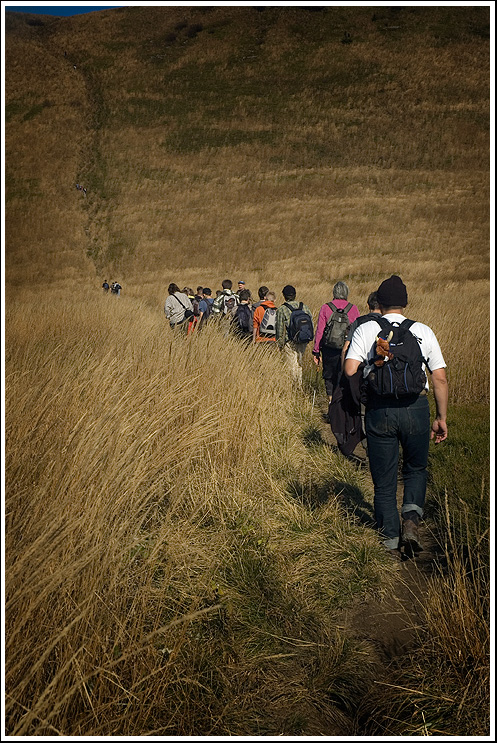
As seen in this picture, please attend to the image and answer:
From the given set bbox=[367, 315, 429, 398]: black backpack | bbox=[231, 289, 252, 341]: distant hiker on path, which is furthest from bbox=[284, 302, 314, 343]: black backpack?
bbox=[367, 315, 429, 398]: black backpack

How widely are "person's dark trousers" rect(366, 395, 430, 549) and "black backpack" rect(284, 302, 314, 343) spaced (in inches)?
187

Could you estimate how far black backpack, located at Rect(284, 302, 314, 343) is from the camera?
9.00 metres

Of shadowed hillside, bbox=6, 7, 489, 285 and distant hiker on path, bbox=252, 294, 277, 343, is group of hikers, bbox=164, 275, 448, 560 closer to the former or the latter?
distant hiker on path, bbox=252, 294, 277, 343

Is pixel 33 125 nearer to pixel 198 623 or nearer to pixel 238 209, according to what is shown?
pixel 238 209

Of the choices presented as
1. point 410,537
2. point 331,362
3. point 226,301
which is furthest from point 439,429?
point 226,301

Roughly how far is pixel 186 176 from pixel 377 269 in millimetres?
27354

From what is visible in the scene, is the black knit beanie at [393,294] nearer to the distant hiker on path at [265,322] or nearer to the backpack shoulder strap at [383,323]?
the backpack shoulder strap at [383,323]

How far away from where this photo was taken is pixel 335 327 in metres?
7.71

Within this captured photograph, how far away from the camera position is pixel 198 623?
3213 millimetres

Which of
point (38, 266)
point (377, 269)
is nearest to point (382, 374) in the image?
point (377, 269)

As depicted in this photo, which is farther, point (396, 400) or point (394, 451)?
point (394, 451)

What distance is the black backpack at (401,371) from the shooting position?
3969 mm

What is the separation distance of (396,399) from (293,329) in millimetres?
5080

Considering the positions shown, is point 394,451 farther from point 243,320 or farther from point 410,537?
point 243,320
